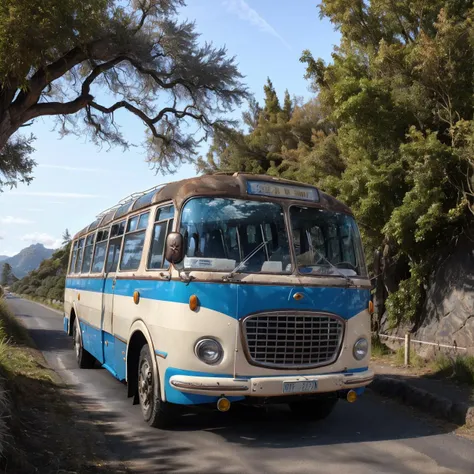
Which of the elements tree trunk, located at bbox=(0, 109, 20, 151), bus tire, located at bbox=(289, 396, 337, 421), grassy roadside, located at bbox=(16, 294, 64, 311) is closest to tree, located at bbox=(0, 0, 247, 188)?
tree trunk, located at bbox=(0, 109, 20, 151)

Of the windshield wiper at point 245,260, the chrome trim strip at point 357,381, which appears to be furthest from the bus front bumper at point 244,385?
the windshield wiper at point 245,260

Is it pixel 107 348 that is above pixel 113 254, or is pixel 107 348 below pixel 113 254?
below

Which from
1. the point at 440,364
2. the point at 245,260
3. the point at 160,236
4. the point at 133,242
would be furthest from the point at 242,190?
the point at 440,364

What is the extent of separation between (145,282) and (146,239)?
62 centimetres

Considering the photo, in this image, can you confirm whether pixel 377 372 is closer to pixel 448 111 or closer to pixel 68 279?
pixel 448 111

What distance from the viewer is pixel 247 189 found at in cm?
631

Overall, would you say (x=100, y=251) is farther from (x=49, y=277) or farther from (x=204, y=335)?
(x=49, y=277)

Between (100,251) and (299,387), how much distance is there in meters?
5.61

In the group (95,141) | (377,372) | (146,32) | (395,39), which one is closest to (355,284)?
(377,372)

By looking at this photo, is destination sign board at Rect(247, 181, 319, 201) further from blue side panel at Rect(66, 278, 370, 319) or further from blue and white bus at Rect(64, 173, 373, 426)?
blue side panel at Rect(66, 278, 370, 319)

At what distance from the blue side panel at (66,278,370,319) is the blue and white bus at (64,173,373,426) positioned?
11 millimetres

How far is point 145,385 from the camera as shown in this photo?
657 centimetres

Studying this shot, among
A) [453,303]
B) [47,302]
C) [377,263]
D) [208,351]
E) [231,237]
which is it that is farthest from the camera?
[47,302]

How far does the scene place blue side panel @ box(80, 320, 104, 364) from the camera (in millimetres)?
9297
